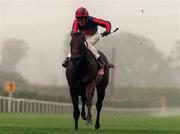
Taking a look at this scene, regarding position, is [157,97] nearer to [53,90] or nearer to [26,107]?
[53,90]

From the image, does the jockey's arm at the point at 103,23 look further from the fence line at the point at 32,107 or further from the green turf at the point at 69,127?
the fence line at the point at 32,107

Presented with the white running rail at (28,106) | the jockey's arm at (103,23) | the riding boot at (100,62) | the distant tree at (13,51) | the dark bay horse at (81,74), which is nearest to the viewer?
the dark bay horse at (81,74)

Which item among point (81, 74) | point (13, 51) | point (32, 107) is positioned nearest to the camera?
point (81, 74)

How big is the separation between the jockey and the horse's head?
1.51 ft

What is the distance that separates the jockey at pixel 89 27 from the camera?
50.9ft

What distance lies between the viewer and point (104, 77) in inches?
669

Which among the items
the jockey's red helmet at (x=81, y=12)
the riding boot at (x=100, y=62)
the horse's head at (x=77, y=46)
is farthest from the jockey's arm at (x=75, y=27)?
the riding boot at (x=100, y=62)

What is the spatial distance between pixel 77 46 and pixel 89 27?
1550mm

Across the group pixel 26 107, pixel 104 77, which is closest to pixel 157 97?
pixel 26 107

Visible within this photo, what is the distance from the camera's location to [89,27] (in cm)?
1612

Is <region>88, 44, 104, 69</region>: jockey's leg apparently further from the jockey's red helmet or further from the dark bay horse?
the jockey's red helmet

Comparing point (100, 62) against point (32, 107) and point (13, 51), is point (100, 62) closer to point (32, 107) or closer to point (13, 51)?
point (32, 107)

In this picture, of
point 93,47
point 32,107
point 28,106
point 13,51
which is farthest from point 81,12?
point 13,51

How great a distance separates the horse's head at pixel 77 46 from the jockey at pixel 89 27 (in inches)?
18.1
